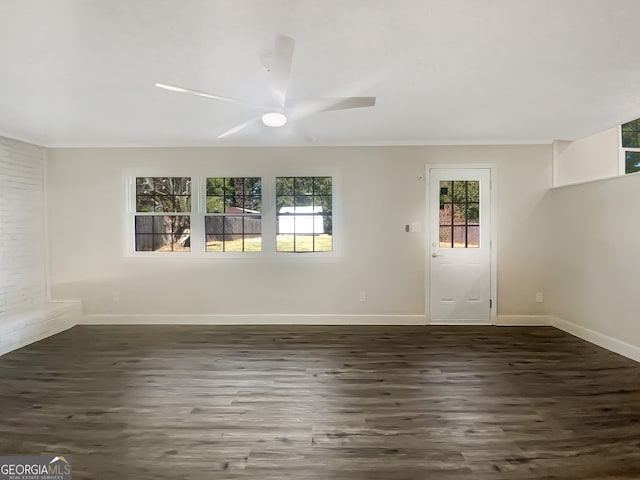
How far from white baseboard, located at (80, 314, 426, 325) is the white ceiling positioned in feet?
8.04

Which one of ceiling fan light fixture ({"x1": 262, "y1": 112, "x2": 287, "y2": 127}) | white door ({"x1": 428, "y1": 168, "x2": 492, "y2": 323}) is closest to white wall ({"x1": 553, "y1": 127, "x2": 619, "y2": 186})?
white door ({"x1": 428, "y1": 168, "x2": 492, "y2": 323})

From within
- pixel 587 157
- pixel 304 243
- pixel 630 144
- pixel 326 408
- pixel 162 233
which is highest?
pixel 630 144

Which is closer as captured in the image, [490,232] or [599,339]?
[599,339]

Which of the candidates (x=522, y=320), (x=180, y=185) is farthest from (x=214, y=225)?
(x=522, y=320)

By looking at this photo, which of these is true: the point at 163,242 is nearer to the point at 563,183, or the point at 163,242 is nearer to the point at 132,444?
the point at 132,444

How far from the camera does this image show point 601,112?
137 inches

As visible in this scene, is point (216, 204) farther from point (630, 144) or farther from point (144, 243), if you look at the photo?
point (630, 144)

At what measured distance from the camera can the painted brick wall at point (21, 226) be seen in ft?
14.1

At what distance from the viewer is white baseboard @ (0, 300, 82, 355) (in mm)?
3854

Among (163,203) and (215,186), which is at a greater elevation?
(215,186)

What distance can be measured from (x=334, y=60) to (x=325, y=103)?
285 millimetres

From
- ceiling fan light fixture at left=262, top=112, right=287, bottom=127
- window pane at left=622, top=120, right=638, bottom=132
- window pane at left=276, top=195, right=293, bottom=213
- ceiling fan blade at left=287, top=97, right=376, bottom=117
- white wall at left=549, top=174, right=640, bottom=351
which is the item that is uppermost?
window pane at left=622, top=120, right=638, bottom=132

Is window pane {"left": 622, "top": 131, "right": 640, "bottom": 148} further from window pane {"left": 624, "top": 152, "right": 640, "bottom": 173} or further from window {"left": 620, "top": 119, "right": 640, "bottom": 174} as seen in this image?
window pane {"left": 624, "top": 152, "right": 640, "bottom": 173}

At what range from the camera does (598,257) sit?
3.97 m
